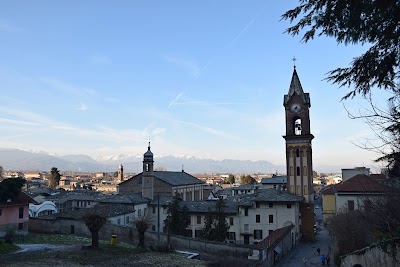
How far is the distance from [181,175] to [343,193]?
115 feet

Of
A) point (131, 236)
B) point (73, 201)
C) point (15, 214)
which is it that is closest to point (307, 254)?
point (131, 236)

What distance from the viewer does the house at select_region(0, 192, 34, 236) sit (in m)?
34.9

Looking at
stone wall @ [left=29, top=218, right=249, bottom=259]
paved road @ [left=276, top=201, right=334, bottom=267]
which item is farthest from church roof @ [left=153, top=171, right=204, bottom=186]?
paved road @ [left=276, top=201, right=334, bottom=267]

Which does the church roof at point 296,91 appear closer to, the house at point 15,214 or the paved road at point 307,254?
the paved road at point 307,254

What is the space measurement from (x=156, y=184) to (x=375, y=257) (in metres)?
45.9

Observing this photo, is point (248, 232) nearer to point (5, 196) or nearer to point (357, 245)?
point (357, 245)

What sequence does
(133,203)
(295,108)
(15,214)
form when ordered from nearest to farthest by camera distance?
(15,214) < (133,203) < (295,108)

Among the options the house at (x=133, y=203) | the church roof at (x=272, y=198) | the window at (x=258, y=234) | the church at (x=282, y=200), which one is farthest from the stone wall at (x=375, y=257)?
the house at (x=133, y=203)

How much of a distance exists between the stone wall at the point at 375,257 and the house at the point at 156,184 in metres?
34.9

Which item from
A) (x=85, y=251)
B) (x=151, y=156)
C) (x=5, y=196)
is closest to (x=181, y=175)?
(x=151, y=156)

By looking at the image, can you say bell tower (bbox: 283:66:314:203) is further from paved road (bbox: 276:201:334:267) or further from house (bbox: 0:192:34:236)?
house (bbox: 0:192:34:236)

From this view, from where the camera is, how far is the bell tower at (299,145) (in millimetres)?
48531

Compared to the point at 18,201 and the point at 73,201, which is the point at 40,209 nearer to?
the point at 18,201

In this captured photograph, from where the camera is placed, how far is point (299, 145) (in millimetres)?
49031
